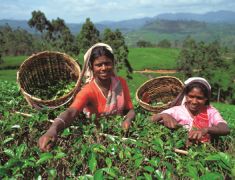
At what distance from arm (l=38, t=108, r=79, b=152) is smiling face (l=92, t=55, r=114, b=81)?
66cm

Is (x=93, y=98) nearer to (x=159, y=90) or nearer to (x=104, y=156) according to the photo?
(x=104, y=156)

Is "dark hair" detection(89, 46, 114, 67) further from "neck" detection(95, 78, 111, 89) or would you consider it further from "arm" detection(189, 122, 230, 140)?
"arm" detection(189, 122, 230, 140)

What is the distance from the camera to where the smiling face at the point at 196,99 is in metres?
3.42

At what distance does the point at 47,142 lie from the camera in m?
2.29

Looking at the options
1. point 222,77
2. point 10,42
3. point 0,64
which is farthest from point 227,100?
point 10,42

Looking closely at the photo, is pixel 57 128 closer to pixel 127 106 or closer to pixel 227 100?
pixel 127 106

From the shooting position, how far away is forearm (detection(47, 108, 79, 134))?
2553mm

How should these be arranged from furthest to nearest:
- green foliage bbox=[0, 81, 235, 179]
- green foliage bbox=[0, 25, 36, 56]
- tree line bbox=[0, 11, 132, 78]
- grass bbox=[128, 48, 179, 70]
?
grass bbox=[128, 48, 179, 70], green foliage bbox=[0, 25, 36, 56], tree line bbox=[0, 11, 132, 78], green foliage bbox=[0, 81, 235, 179]

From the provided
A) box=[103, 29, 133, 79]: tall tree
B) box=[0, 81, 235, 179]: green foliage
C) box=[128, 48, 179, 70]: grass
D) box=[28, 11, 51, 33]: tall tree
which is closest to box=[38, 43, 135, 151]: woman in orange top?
box=[0, 81, 235, 179]: green foliage

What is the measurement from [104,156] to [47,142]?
0.42 meters

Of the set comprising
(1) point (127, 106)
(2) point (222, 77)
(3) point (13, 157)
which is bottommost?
(2) point (222, 77)

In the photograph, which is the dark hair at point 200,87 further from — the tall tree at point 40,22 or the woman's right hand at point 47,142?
the tall tree at point 40,22

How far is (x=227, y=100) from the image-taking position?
4666cm

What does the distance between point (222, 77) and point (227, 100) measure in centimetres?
468
